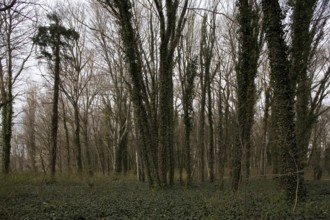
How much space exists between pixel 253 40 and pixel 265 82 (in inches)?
422

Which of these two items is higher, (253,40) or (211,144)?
(253,40)

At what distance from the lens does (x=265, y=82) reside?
73.0 feet

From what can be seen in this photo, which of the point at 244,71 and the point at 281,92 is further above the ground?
the point at 244,71

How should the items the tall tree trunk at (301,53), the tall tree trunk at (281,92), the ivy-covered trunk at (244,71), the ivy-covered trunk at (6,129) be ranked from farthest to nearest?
the ivy-covered trunk at (6,129) < the tall tree trunk at (301,53) < the ivy-covered trunk at (244,71) < the tall tree trunk at (281,92)

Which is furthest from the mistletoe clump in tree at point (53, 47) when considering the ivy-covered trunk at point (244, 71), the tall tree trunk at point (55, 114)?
the ivy-covered trunk at point (244, 71)

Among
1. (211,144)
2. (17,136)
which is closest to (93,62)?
(211,144)

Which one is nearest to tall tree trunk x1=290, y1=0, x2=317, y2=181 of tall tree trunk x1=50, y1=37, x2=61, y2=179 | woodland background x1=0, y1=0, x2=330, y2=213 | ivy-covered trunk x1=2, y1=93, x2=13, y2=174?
woodland background x1=0, y1=0, x2=330, y2=213

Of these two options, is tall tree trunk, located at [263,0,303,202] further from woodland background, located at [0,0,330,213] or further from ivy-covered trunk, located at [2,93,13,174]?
ivy-covered trunk, located at [2,93,13,174]

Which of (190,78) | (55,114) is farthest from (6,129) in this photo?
(190,78)

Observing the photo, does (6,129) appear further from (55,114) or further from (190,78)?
(190,78)

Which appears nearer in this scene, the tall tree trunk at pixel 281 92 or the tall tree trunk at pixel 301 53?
the tall tree trunk at pixel 281 92

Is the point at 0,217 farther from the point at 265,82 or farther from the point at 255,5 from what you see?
the point at 265,82

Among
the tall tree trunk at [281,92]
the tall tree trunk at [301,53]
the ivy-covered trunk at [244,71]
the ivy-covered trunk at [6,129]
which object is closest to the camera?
the tall tree trunk at [281,92]

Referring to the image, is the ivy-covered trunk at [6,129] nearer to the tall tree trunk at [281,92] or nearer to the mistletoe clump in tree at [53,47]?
the mistletoe clump in tree at [53,47]
